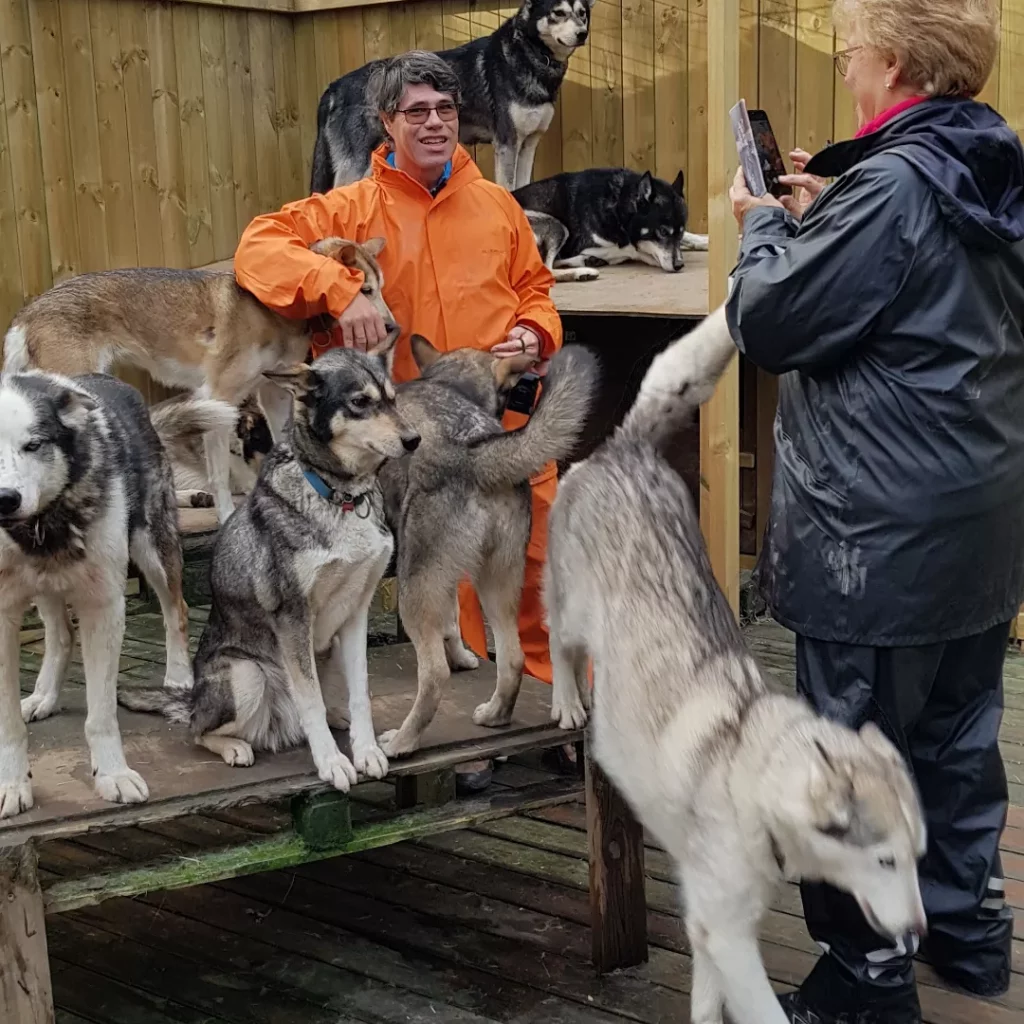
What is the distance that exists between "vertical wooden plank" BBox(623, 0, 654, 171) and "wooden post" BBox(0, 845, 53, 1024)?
495 cm

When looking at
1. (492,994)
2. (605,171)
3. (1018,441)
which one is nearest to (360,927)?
(492,994)

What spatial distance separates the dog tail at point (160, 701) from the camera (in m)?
3.22

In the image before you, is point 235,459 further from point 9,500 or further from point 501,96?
point 9,500

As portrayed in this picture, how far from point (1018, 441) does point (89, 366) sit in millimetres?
3536

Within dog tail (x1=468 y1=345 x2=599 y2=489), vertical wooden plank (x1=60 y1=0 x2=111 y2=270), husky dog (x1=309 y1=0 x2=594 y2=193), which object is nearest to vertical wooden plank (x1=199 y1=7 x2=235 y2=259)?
husky dog (x1=309 y1=0 x2=594 y2=193)

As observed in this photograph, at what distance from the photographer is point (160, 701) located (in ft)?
10.7

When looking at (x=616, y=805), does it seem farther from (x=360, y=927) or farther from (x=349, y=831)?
(x=360, y=927)

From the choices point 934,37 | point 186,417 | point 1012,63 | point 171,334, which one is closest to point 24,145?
point 171,334

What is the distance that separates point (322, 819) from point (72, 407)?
3.46 feet

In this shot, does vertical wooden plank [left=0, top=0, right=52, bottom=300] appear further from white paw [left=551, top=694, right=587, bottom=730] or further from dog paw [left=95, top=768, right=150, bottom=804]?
white paw [left=551, top=694, right=587, bottom=730]

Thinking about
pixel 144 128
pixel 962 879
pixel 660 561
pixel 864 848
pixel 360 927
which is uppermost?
pixel 144 128

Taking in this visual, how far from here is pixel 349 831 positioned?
279cm

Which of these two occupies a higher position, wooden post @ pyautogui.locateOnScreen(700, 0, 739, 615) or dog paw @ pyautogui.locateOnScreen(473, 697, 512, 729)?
wooden post @ pyautogui.locateOnScreen(700, 0, 739, 615)

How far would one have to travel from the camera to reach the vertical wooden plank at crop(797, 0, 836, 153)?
5.57 m
